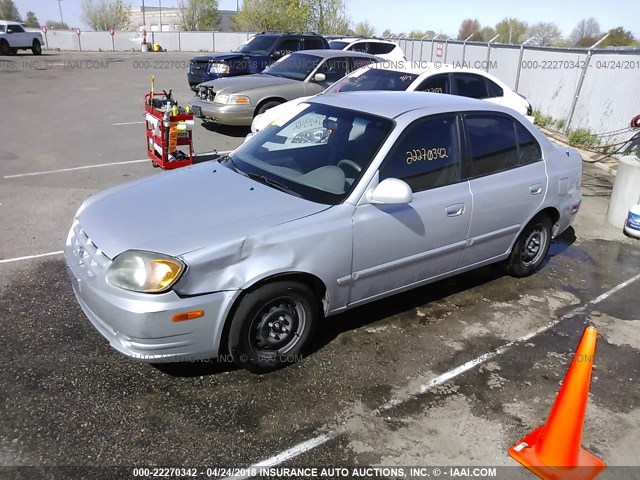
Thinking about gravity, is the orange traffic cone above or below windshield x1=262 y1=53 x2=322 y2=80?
below

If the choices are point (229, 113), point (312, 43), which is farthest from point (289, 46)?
point (229, 113)

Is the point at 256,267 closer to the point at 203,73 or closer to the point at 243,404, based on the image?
the point at 243,404

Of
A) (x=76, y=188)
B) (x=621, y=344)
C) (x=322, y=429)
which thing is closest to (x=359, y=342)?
(x=322, y=429)

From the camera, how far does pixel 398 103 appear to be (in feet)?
14.1

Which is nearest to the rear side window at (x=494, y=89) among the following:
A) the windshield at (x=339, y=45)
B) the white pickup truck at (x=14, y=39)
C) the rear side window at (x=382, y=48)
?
the rear side window at (x=382, y=48)

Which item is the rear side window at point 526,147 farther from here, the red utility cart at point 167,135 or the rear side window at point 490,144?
the red utility cart at point 167,135

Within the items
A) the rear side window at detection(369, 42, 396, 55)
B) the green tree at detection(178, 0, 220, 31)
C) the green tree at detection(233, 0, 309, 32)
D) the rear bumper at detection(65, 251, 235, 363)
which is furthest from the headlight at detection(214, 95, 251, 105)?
the green tree at detection(178, 0, 220, 31)

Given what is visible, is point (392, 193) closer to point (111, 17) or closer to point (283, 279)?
point (283, 279)

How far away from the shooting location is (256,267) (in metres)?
3.19

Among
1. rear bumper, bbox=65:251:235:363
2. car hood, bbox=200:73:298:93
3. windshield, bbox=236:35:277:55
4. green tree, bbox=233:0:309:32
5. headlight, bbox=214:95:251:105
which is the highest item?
green tree, bbox=233:0:309:32

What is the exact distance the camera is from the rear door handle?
4704 mm

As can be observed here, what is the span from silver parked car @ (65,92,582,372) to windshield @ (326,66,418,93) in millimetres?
3780

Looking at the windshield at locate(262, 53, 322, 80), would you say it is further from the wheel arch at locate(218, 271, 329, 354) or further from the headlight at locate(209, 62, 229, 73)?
the wheel arch at locate(218, 271, 329, 354)

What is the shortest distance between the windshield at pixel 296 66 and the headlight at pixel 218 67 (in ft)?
8.43
